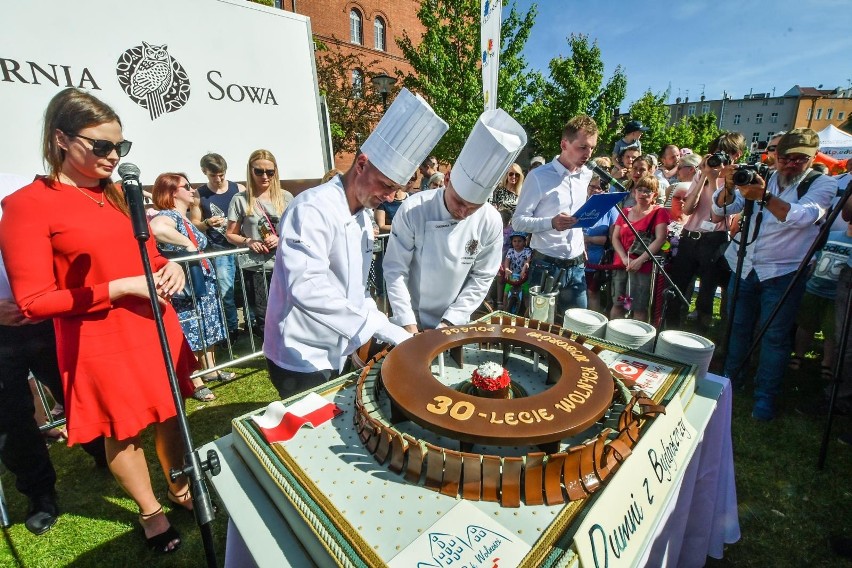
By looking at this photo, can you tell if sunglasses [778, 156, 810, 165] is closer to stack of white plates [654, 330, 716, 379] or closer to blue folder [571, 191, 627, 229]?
blue folder [571, 191, 627, 229]

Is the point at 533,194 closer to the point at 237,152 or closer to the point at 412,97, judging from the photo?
the point at 412,97

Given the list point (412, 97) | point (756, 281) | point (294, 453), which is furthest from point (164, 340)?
point (756, 281)

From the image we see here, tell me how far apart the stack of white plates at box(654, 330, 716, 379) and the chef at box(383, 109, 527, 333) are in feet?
3.49

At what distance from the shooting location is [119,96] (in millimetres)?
4512

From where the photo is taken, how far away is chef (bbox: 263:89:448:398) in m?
1.72

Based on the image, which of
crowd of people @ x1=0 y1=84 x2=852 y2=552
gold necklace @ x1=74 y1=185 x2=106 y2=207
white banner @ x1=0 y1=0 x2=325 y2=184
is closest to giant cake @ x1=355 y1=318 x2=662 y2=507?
crowd of people @ x1=0 y1=84 x2=852 y2=552

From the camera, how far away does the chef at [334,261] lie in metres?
1.72

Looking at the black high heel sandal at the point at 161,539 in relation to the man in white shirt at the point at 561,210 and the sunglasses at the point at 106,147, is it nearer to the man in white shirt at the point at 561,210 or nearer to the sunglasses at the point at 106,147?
the sunglasses at the point at 106,147

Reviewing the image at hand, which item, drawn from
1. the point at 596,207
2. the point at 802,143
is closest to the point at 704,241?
the point at 802,143

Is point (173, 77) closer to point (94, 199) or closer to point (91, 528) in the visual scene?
point (94, 199)

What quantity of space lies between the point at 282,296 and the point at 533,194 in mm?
2613

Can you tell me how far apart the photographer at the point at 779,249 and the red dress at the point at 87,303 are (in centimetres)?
374

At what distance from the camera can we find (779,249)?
A: 10.2ft

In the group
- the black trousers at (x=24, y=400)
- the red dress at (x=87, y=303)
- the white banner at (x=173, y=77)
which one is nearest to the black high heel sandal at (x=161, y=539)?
the red dress at (x=87, y=303)
